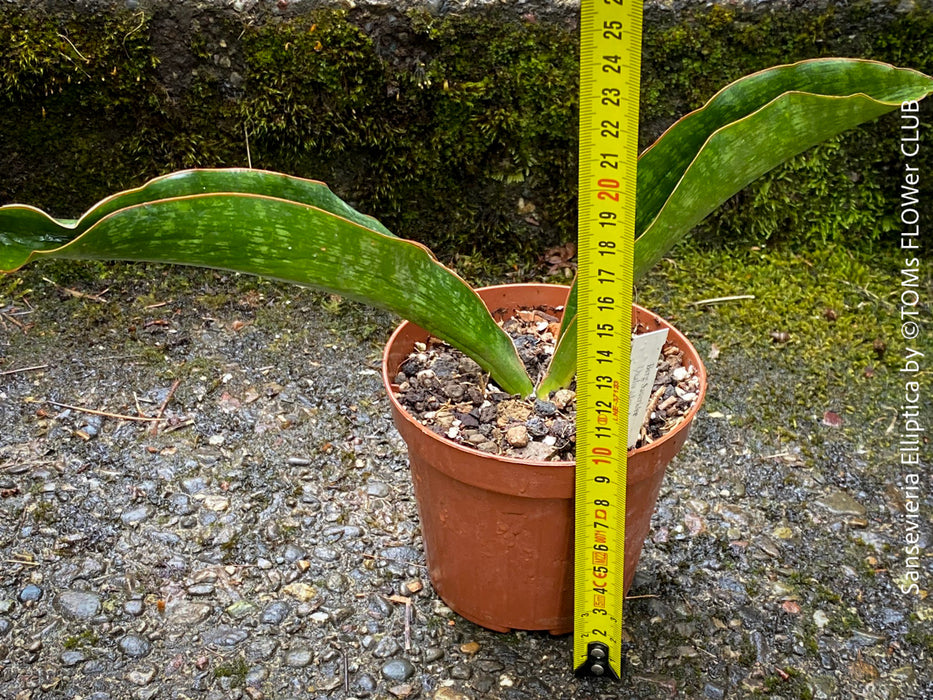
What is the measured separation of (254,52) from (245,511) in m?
0.98

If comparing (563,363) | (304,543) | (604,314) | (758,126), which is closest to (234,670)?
(304,543)

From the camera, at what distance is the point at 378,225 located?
42.7 inches

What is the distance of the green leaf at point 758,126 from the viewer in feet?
3.05

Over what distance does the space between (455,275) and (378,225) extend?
137 mm

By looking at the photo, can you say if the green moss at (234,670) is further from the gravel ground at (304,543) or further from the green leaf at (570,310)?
the green leaf at (570,310)

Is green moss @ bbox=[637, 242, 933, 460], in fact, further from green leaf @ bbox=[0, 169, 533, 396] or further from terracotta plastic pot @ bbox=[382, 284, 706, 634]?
green leaf @ bbox=[0, 169, 533, 396]

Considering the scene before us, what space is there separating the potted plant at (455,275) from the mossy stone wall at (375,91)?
78cm

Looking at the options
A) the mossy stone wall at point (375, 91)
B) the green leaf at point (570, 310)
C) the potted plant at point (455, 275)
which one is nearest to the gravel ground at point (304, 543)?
the potted plant at point (455, 275)

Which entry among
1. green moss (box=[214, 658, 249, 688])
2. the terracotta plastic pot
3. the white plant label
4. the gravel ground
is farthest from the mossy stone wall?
green moss (box=[214, 658, 249, 688])

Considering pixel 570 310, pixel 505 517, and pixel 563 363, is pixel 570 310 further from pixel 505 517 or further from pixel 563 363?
pixel 505 517

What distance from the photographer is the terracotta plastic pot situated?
3.37 feet

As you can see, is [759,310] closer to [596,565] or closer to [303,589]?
[596,565]

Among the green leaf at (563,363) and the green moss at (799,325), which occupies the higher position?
the green leaf at (563,363)

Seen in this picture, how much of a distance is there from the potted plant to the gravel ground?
14 centimetres
